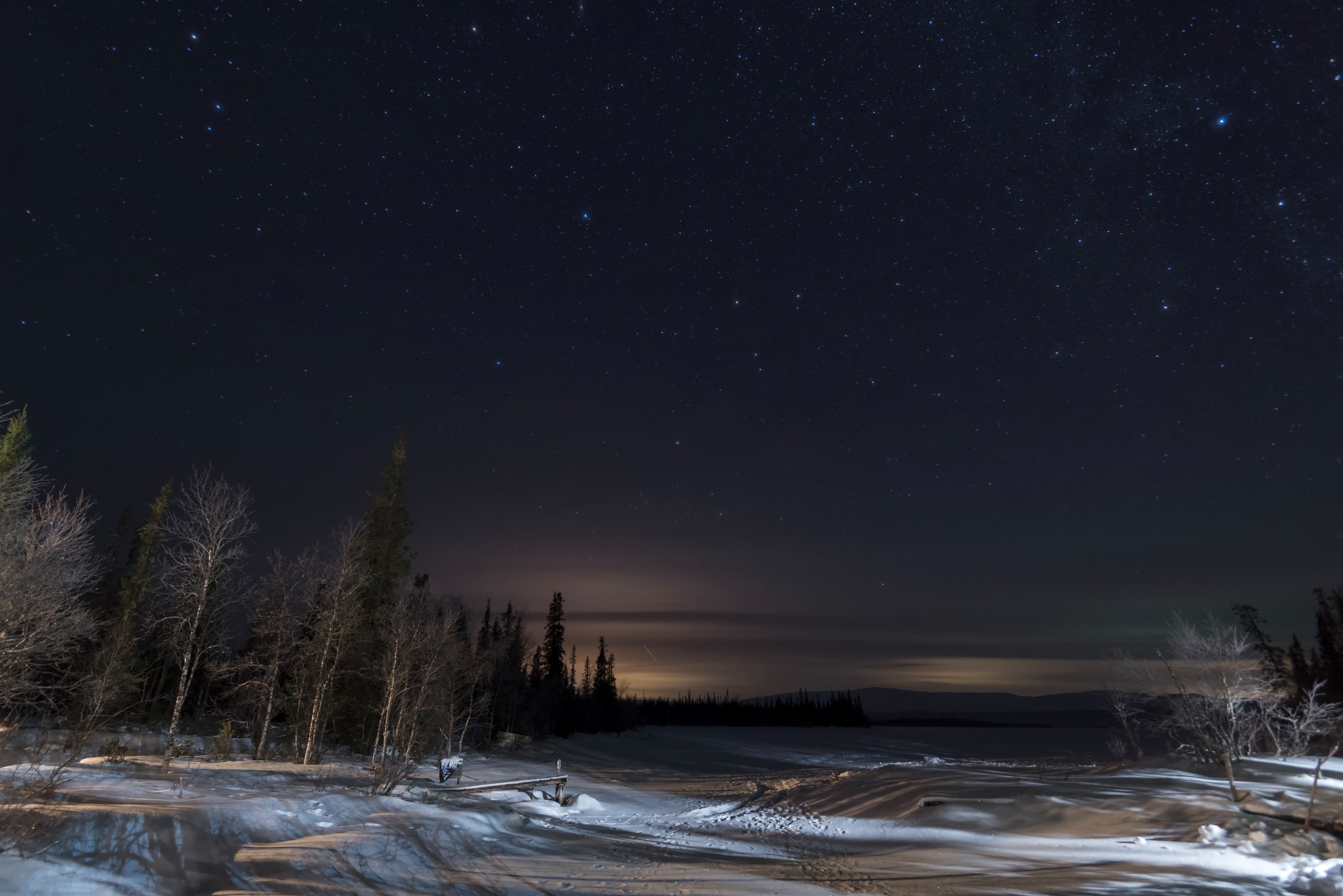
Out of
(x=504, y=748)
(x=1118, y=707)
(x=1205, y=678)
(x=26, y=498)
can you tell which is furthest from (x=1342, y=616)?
(x=26, y=498)

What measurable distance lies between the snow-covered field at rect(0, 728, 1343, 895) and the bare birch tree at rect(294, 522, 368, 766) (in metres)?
3.30

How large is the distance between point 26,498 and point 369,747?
57.1 feet

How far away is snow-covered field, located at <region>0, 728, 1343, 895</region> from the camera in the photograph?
988cm

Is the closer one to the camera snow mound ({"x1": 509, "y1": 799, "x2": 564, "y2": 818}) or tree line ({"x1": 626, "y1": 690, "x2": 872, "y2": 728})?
snow mound ({"x1": 509, "y1": 799, "x2": 564, "y2": 818})

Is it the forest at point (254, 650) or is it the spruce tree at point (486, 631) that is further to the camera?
the spruce tree at point (486, 631)

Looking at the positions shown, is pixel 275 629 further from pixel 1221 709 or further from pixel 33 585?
pixel 1221 709

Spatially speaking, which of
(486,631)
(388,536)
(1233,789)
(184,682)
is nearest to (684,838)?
(1233,789)

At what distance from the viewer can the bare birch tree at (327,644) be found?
2762 cm

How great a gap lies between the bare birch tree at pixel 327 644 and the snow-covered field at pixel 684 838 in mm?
3301

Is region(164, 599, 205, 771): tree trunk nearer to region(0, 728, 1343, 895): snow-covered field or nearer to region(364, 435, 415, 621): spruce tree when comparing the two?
region(0, 728, 1343, 895): snow-covered field

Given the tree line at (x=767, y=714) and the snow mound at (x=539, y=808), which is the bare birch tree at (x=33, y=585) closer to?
the snow mound at (x=539, y=808)

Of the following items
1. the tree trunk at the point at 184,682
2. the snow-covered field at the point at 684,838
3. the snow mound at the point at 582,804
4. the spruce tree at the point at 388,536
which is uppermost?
the spruce tree at the point at 388,536

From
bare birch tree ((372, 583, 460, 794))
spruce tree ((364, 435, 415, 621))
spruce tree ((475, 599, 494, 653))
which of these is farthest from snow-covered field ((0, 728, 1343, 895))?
spruce tree ((475, 599, 494, 653))

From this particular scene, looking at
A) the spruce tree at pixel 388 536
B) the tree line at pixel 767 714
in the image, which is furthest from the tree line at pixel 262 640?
the tree line at pixel 767 714
